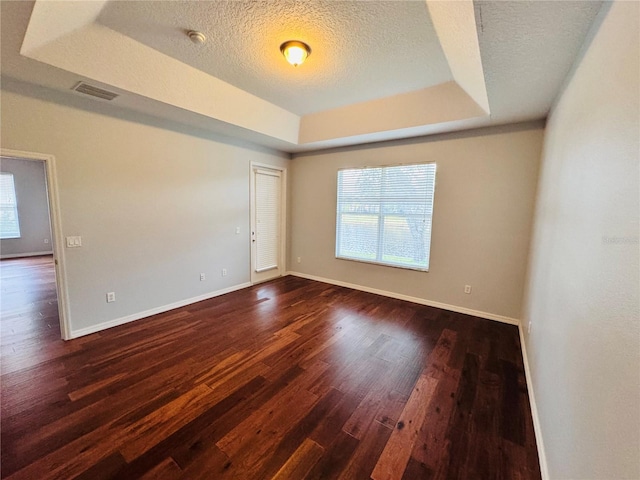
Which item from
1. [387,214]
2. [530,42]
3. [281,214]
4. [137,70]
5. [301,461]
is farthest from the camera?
[281,214]

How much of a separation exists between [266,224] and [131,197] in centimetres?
235

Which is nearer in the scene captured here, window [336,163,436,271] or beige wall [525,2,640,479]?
beige wall [525,2,640,479]

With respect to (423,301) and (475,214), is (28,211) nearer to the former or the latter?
(423,301)

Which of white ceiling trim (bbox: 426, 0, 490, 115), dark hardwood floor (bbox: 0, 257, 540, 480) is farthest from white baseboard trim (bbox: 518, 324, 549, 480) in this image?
white ceiling trim (bbox: 426, 0, 490, 115)

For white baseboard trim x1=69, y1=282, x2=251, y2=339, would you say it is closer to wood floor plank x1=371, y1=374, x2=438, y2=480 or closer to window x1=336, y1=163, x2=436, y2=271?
window x1=336, y1=163, x2=436, y2=271

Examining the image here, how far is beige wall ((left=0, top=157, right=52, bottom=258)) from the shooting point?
6.80 metres

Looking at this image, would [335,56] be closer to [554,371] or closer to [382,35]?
[382,35]

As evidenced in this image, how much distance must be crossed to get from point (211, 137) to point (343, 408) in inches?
157

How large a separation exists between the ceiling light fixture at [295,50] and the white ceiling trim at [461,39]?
3.44 ft

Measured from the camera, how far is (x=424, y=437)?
174 centimetres

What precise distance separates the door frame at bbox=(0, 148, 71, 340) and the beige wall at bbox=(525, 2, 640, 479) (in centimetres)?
421

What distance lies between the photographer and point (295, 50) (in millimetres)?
2326

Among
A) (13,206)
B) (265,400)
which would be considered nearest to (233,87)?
(265,400)

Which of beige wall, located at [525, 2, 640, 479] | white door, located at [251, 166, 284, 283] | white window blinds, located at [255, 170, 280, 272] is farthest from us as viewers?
white window blinds, located at [255, 170, 280, 272]
